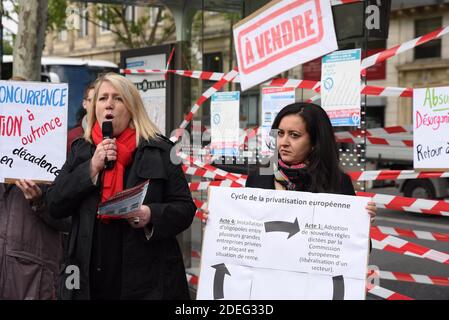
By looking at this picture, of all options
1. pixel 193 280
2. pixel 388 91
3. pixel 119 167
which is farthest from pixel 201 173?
pixel 119 167

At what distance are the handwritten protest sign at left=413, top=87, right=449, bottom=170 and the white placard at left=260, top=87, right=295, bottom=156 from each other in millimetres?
1199

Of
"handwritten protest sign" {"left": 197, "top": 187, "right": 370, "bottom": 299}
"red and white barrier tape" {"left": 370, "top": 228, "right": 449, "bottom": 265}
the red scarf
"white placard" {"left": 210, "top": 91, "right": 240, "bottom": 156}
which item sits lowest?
"red and white barrier tape" {"left": 370, "top": 228, "right": 449, "bottom": 265}

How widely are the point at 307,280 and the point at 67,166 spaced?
133cm

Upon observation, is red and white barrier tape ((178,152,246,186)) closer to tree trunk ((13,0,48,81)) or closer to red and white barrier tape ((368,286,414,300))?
red and white barrier tape ((368,286,414,300))

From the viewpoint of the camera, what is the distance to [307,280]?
2.68 m

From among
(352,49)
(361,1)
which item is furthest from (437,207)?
(361,1)

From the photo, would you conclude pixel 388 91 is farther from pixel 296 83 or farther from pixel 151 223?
pixel 151 223

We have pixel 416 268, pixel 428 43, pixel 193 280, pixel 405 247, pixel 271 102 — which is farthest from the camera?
pixel 428 43

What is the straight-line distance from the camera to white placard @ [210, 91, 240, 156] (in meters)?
5.83

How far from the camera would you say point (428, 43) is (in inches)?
1001

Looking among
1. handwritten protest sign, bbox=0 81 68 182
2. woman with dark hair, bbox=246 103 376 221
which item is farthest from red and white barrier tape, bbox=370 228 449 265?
handwritten protest sign, bbox=0 81 68 182

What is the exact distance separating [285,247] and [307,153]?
0.48 m

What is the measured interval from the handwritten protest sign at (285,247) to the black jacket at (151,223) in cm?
25

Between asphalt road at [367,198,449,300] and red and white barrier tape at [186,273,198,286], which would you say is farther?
asphalt road at [367,198,449,300]
